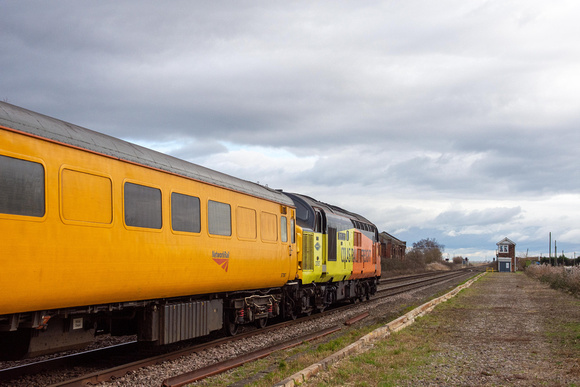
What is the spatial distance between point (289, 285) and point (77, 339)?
830cm

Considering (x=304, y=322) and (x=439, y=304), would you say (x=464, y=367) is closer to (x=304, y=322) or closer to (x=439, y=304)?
(x=304, y=322)

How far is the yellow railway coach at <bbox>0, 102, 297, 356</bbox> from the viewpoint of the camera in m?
6.83

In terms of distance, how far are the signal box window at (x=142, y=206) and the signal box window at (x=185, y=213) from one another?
0.45 metres

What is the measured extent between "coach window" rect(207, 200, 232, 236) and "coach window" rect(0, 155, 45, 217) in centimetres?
436

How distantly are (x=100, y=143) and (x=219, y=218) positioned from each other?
142 inches

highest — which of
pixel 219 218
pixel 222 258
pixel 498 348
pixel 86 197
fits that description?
pixel 86 197

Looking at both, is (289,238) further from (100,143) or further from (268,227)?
(100,143)

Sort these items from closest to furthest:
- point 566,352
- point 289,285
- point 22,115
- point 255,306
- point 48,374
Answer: point 22,115, point 48,374, point 566,352, point 255,306, point 289,285

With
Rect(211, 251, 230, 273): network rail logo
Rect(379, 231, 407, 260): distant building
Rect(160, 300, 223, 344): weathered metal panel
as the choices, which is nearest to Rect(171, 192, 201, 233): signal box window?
Rect(211, 251, 230, 273): network rail logo

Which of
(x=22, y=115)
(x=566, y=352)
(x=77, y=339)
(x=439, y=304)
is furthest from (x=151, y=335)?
(x=439, y=304)

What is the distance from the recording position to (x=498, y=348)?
11.6 metres

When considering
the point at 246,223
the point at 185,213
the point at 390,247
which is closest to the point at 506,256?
the point at 390,247

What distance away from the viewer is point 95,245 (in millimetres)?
7859

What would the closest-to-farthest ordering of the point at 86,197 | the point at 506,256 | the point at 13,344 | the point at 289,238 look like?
the point at 13,344 < the point at 86,197 < the point at 289,238 < the point at 506,256
